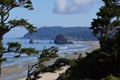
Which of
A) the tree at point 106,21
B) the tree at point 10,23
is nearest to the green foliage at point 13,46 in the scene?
the tree at point 10,23

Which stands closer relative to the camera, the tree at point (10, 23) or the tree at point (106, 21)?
the tree at point (10, 23)

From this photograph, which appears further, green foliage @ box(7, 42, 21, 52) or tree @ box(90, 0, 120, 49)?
tree @ box(90, 0, 120, 49)

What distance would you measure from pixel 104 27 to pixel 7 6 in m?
21.4

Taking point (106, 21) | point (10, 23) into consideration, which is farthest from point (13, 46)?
point (106, 21)

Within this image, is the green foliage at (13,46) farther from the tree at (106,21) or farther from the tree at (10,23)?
the tree at (106,21)

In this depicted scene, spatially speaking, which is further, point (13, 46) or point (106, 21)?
point (106, 21)

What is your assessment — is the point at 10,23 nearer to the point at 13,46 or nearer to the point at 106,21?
the point at 13,46

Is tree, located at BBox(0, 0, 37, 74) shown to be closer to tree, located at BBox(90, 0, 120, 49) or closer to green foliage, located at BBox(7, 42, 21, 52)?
green foliage, located at BBox(7, 42, 21, 52)

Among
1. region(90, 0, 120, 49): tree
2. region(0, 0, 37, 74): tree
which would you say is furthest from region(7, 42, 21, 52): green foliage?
region(90, 0, 120, 49): tree

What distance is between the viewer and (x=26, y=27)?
23047 millimetres

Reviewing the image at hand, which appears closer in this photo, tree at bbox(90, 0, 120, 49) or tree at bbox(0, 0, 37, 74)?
tree at bbox(0, 0, 37, 74)

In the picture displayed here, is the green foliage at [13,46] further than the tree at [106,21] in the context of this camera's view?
No

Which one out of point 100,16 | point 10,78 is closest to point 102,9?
point 100,16

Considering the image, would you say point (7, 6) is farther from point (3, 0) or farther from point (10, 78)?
point (10, 78)
